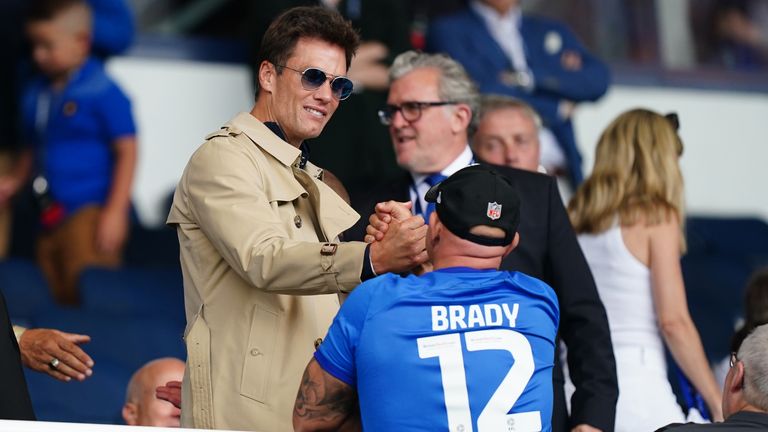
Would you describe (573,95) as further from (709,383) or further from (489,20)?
(709,383)

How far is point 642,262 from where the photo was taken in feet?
16.1

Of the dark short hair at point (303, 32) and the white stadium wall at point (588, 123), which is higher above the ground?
the dark short hair at point (303, 32)

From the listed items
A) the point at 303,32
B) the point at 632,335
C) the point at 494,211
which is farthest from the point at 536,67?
the point at 494,211

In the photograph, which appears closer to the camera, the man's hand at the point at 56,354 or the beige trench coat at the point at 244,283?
the beige trench coat at the point at 244,283

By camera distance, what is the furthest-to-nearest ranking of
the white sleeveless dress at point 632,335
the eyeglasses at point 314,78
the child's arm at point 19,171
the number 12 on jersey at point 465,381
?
1. the child's arm at point 19,171
2. the white sleeveless dress at point 632,335
3. the eyeglasses at point 314,78
4. the number 12 on jersey at point 465,381

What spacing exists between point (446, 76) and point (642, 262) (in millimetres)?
856

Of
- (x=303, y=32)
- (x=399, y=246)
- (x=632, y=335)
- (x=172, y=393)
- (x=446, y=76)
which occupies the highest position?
(x=303, y=32)

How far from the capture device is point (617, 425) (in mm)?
4781

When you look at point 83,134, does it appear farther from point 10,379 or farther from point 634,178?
point 10,379

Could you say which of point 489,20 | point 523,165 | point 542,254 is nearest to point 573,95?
point 489,20

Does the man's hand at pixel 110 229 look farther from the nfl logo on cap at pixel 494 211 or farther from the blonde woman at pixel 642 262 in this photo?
the nfl logo on cap at pixel 494 211

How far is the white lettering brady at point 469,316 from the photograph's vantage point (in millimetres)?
3291

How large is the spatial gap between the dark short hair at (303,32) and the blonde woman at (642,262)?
1465 millimetres

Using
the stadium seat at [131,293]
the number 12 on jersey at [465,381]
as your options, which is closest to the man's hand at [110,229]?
the stadium seat at [131,293]
